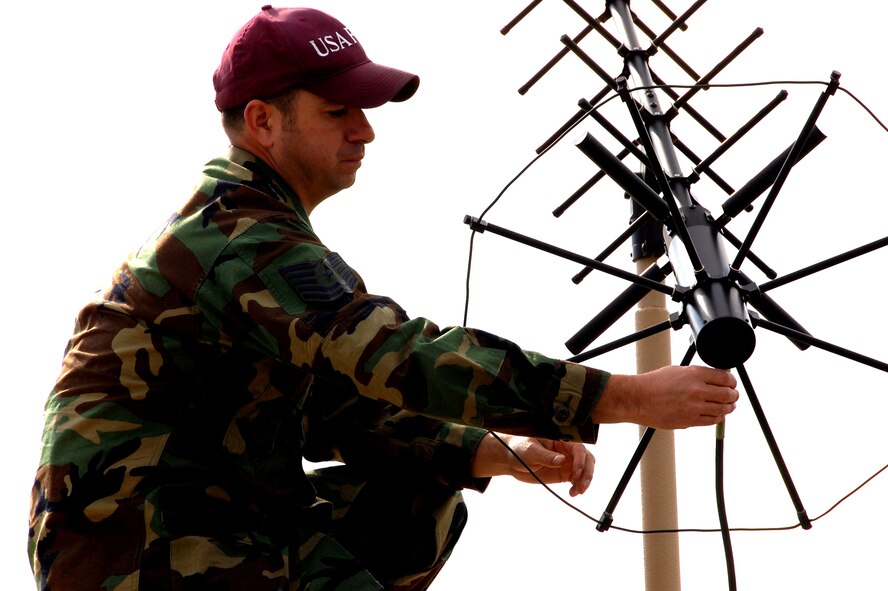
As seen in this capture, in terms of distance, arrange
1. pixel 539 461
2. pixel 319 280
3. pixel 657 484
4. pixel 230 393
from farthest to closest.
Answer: pixel 657 484 → pixel 539 461 → pixel 230 393 → pixel 319 280

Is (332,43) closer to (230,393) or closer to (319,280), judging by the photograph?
(319,280)

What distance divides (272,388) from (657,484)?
2.06 m

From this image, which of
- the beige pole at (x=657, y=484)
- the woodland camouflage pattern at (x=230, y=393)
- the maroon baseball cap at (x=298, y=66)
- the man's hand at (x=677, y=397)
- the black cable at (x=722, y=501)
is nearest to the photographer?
the man's hand at (x=677, y=397)

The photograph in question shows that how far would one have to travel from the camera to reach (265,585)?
3.50 meters

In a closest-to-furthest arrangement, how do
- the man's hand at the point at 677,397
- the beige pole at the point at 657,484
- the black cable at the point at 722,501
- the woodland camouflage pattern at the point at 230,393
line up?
the man's hand at the point at 677,397 < the woodland camouflage pattern at the point at 230,393 < the black cable at the point at 722,501 < the beige pole at the point at 657,484

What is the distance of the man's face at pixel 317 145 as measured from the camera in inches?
155

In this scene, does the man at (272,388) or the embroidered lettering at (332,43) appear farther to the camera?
the embroidered lettering at (332,43)

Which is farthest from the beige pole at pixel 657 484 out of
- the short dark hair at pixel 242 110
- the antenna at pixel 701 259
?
the short dark hair at pixel 242 110

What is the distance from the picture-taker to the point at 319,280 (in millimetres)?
3441

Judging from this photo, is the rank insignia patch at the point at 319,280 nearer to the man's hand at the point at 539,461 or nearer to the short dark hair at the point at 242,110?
the short dark hair at the point at 242,110

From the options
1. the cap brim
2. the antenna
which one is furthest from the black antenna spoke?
the cap brim

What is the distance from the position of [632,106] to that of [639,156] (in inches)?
40.5

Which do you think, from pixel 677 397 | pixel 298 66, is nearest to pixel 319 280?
pixel 298 66

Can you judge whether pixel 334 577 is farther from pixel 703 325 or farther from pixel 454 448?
pixel 703 325
